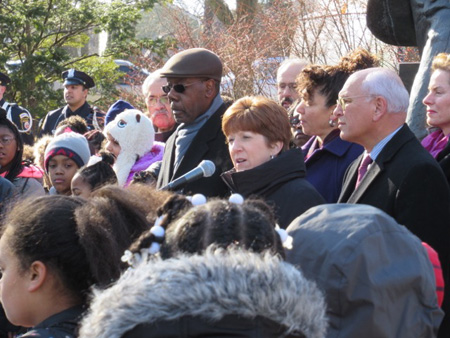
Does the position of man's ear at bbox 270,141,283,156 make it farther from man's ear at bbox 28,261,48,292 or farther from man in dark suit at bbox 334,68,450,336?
man's ear at bbox 28,261,48,292

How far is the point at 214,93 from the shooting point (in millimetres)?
5008

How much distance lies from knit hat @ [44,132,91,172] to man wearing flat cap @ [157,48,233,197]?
3.56 ft

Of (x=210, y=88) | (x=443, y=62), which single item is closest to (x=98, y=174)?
(x=210, y=88)

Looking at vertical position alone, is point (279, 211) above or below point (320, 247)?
below

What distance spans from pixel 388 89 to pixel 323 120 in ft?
2.22

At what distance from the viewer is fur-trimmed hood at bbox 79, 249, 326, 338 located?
153cm

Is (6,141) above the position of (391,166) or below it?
above

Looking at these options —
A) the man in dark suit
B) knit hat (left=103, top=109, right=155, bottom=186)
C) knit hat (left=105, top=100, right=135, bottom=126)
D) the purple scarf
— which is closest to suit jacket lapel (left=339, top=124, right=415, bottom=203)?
the man in dark suit

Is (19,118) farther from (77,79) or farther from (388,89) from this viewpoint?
(388,89)

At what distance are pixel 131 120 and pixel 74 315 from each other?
3.51 metres

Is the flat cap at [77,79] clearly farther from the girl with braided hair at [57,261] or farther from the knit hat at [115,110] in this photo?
the girl with braided hair at [57,261]

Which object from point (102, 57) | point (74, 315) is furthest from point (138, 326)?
point (102, 57)

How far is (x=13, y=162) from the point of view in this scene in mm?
6332

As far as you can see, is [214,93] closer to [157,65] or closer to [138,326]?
[138,326]
